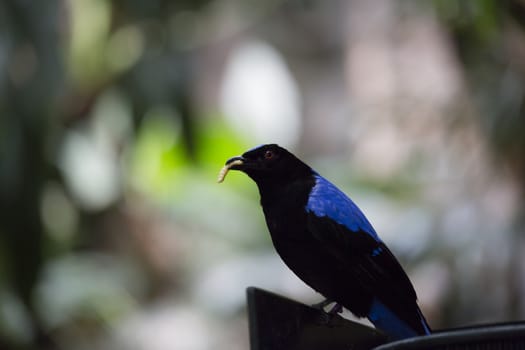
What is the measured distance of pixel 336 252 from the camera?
294 centimetres

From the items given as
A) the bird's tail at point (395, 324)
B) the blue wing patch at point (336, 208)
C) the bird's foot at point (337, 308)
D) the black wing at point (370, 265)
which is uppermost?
the blue wing patch at point (336, 208)

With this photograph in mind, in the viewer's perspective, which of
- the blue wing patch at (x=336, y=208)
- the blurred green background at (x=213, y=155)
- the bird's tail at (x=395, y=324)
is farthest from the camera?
the blurred green background at (x=213, y=155)

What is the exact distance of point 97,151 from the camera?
25.9ft

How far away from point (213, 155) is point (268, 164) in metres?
5.69

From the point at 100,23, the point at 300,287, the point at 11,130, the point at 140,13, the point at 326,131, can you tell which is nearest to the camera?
the point at 11,130

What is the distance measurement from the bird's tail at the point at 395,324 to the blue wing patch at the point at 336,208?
7.7 inches

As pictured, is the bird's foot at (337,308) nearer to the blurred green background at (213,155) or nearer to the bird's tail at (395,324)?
the bird's tail at (395,324)

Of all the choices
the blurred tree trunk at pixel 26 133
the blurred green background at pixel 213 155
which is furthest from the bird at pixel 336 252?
the blurred tree trunk at pixel 26 133

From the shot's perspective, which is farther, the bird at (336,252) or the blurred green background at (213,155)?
the blurred green background at (213,155)

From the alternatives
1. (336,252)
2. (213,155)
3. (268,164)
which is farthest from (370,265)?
(213,155)

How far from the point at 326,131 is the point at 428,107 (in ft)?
13.5

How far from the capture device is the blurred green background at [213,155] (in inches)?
238

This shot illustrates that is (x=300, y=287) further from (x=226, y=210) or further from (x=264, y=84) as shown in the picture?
(x=264, y=84)

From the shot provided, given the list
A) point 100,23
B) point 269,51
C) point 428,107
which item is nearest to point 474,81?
point 428,107
